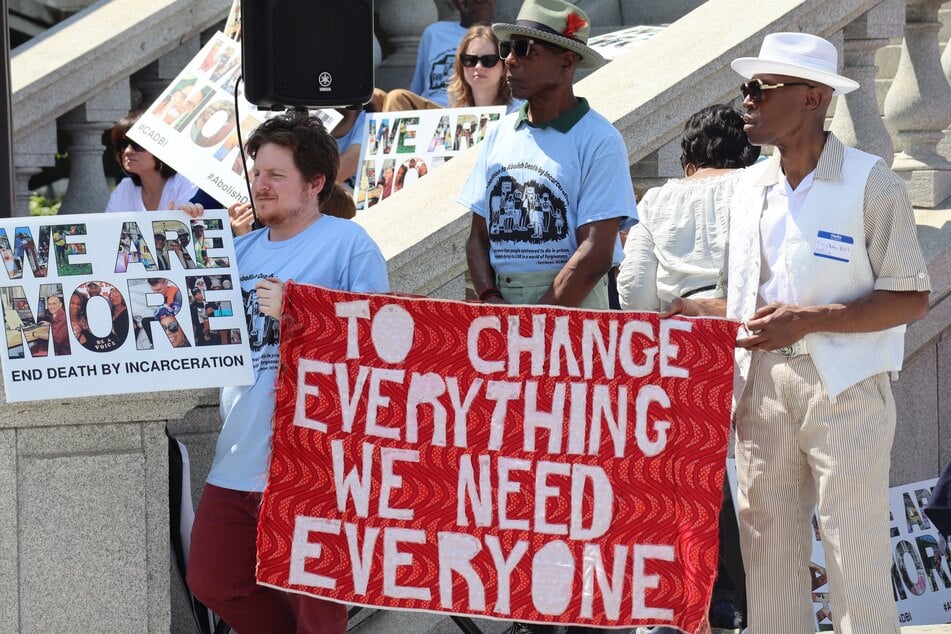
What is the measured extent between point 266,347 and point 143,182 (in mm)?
2893

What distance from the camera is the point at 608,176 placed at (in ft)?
17.4

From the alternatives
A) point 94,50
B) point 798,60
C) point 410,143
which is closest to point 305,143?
point 798,60

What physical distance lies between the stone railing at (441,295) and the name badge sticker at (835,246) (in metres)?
1.68

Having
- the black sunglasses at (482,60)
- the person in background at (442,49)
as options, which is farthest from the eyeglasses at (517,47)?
the person in background at (442,49)

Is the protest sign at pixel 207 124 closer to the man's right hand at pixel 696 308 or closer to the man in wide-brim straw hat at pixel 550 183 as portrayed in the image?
the man in wide-brim straw hat at pixel 550 183

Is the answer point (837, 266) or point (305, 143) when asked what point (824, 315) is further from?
point (305, 143)

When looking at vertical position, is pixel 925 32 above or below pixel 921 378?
above

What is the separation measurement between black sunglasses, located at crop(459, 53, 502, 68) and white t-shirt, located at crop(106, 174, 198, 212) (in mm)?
1378

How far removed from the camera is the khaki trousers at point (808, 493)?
15.9ft

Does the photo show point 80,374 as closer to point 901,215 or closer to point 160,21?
point 901,215

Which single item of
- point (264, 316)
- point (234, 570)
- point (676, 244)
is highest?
point (676, 244)

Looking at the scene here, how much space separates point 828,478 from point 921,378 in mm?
2517

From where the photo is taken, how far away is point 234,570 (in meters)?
5.05

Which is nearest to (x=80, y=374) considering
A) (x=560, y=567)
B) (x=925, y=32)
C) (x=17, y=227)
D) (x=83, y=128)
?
(x=17, y=227)
